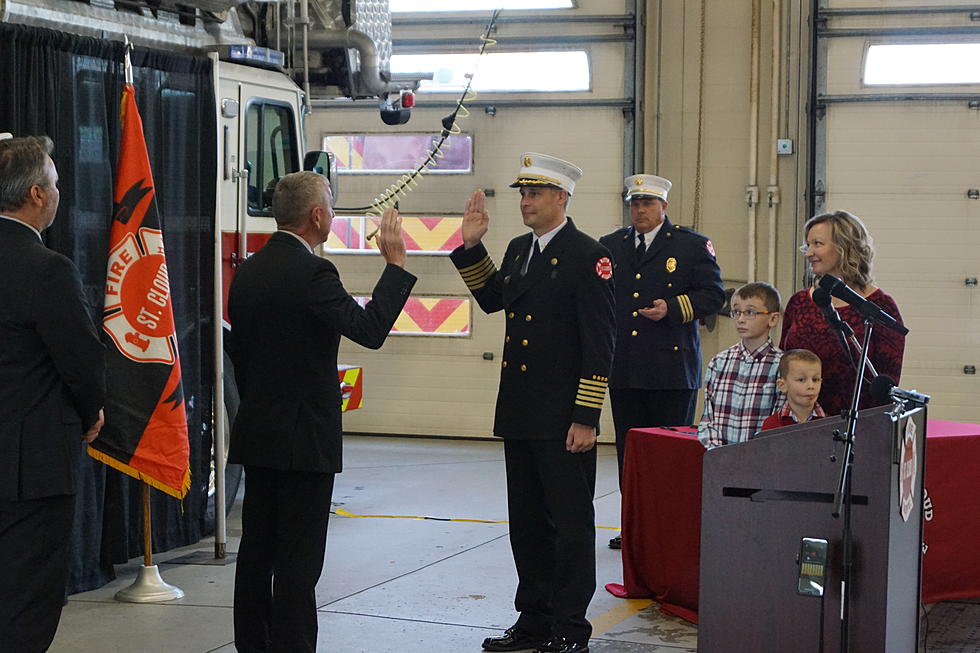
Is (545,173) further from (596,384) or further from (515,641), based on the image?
(515,641)

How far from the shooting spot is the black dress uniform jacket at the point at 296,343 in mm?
4113

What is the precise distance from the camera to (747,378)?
5.24m

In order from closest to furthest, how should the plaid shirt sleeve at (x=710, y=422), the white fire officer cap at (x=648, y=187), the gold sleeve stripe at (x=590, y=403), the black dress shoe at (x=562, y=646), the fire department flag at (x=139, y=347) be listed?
the gold sleeve stripe at (x=590, y=403) → the black dress shoe at (x=562, y=646) → the plaid shirt sleeve at (x=710, y=422) → the fire department flag at (x=139, y=347) → the white fire officer cap at (x=648, y=187)

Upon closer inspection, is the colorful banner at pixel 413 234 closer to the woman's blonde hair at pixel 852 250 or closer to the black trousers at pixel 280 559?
the woman's blonde hair at pixel 852 250

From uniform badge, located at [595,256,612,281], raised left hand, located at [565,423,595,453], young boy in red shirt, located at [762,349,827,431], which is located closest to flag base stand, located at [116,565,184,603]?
raised left hand, located at [565,423,595,453]

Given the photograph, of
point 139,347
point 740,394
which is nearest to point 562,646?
point 740,394

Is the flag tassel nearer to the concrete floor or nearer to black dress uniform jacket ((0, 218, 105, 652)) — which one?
the concrete floor

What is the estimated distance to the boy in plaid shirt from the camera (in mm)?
5195

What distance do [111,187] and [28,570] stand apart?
2.71 metres

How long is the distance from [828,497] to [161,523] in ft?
12.7

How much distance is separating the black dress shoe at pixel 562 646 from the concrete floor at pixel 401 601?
245mm

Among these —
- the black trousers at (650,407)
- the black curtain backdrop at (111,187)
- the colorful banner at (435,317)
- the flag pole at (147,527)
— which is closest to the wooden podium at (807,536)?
the black trousers at (650,407)

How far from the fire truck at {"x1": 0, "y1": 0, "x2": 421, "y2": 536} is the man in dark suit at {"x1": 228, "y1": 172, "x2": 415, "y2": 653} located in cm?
235

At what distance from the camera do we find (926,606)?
18.6 ft
